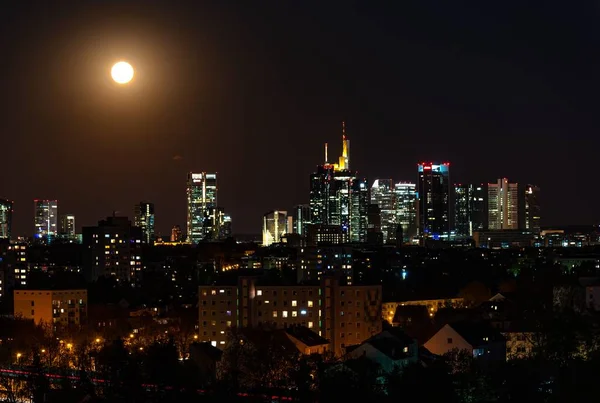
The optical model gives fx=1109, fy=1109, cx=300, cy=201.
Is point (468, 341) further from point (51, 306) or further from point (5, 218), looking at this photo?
point (5, 218)

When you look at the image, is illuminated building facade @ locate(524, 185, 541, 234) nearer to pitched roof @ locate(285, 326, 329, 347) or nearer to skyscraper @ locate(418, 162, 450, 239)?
skyscraper @ locate(418, 162, 450, 239)

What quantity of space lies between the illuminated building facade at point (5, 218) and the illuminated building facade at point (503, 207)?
71469mm

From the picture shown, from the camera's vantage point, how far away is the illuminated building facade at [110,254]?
218 feet

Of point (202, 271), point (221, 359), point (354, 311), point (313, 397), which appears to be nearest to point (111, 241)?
point (202, 271)

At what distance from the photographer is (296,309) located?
35688mm

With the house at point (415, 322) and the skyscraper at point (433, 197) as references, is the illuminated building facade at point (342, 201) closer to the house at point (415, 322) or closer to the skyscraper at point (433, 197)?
the skyscraper at point (433, 197)

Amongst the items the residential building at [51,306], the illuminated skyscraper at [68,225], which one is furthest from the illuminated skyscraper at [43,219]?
the residential building at [51,306]

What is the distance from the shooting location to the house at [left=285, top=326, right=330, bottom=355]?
3052cm

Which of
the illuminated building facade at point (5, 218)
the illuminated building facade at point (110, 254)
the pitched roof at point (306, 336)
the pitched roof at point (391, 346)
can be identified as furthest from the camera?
the illuminated building facade at point (5, 218)

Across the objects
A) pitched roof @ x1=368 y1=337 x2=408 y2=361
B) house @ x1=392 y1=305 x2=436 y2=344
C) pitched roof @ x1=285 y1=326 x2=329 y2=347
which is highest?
pitched roof @ x1=368 y1=337 x2=408 y2=361

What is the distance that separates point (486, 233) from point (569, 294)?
97.0 metres

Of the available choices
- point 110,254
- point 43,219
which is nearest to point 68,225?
point 43,219

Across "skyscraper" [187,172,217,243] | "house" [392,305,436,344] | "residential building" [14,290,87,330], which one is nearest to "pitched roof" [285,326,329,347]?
"house" [392,305,436,344]

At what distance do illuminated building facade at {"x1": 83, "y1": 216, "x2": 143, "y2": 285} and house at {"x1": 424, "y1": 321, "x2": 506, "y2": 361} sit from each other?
1495 inches
